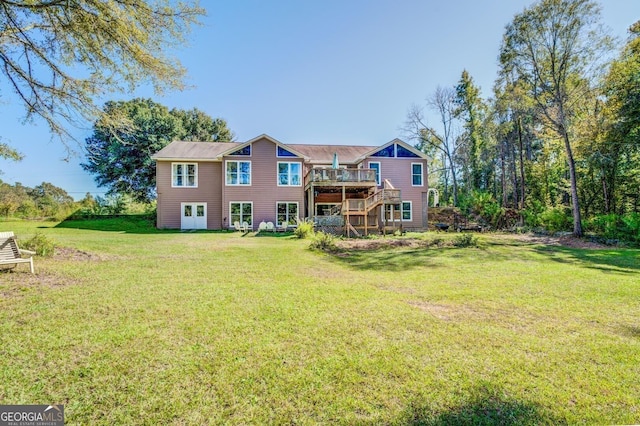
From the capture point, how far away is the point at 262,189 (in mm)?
20641

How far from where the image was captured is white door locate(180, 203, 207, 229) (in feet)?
68.0

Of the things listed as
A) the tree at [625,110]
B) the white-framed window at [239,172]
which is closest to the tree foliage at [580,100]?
the tree at [625,110]

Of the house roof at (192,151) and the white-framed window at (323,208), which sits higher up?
the house roof at (192,151)

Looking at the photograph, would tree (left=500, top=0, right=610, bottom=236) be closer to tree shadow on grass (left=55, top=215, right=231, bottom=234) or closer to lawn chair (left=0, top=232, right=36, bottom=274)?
lawn chair (left=0, top=232, right=36, bottom=274)

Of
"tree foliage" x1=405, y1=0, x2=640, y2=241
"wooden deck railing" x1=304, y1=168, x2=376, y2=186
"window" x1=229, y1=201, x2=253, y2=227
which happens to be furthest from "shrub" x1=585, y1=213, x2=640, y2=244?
"window" x1=229, y1=201, x2=253, y2=227

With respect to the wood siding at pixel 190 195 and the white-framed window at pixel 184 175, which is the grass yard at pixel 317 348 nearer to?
the wood siding at pixel 190 195

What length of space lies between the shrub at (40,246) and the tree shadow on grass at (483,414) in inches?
372

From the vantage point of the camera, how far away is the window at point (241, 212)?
20.6 m

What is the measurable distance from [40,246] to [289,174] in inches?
575

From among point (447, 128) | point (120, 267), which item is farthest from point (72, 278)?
point (447, 128)

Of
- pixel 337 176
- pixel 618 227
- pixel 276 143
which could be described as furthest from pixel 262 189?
pixel 618 227

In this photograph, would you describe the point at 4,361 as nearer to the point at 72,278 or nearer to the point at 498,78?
the point at 72,278

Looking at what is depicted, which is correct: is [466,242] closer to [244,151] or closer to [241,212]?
[241,212]

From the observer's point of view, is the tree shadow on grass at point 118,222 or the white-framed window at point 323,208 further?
the white-framed window at point 323,208
